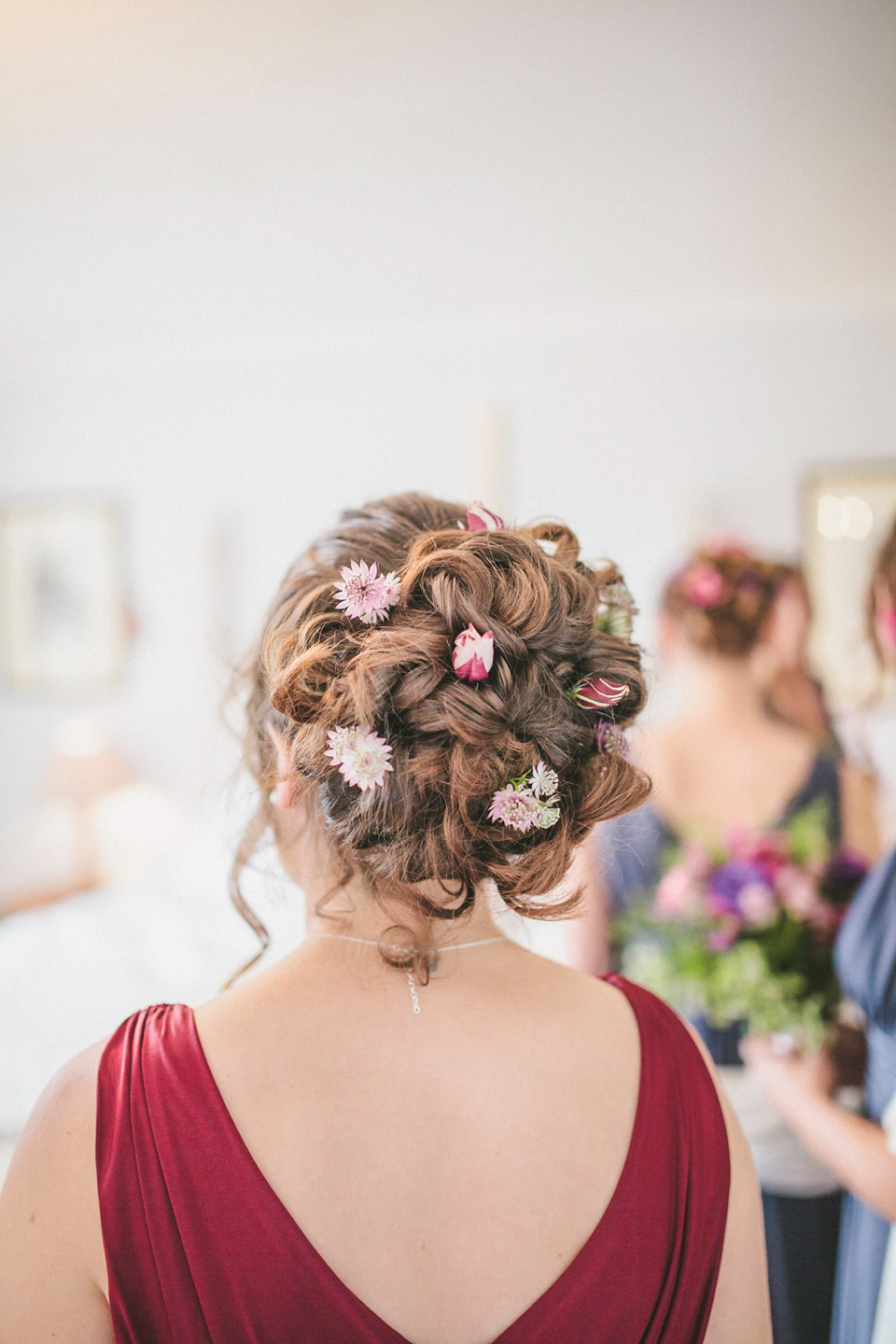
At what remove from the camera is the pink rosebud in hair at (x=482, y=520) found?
713 mm

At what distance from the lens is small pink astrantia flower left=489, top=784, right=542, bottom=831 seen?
624 mm

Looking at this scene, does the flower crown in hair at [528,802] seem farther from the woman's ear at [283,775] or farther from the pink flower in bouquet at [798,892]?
the pink flower in bouquet at [798,892]

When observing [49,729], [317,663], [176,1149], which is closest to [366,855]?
[317,663]

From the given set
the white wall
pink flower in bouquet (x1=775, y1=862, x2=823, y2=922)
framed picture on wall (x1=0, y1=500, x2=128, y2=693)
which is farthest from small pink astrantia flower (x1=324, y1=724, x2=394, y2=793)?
framed picture on wall (x1=0, y1=500, x2=128, y2=693)

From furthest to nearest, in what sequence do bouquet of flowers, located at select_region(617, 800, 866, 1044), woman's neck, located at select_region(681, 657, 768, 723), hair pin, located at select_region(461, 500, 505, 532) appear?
woman's neck, located at select_region(681, 657, 768, 723) → bouquet of flowers, located at select_region(617, 800, 866, 1044) → hair pin, located at select_region(461, 500, 505, 532)

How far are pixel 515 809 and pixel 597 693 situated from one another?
130mm

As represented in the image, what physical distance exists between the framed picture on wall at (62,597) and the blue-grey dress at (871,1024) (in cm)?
288

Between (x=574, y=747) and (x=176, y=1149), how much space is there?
1.51 ft

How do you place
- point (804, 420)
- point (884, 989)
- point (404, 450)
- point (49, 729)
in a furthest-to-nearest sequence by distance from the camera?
point (49, 729) → point (404, 450) → point (804, 420) → point (884, 989)

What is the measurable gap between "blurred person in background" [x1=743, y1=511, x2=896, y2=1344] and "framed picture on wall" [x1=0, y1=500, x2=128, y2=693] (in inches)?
112

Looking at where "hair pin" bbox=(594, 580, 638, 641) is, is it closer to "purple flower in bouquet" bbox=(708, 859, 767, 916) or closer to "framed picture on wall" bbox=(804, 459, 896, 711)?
"purple flower in bouquet" bbox=(708, 859, 767, 916)

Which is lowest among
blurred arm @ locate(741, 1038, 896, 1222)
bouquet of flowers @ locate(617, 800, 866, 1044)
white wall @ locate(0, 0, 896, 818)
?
blurred arm @ locate(741, 1038, 896, 1222)

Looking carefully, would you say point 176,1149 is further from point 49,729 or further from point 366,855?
point 49,729

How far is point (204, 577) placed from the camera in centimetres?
304
